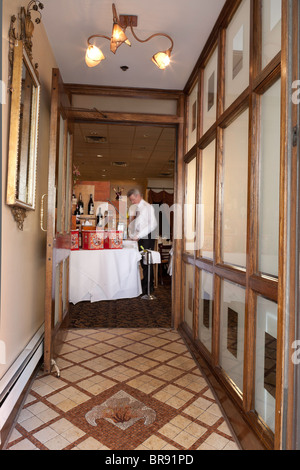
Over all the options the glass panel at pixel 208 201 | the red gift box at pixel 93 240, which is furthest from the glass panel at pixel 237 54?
the red gift box at pixel 93 240

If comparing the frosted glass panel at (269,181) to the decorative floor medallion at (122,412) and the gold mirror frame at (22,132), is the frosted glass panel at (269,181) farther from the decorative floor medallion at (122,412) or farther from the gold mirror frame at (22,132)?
the gold mirror frame at (22,132)

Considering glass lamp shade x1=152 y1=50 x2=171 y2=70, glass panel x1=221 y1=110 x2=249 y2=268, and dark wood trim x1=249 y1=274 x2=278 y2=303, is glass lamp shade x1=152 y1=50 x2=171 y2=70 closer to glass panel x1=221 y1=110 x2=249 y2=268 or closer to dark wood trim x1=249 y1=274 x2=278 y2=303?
glass panel x1=221 y1=110 x2=249 y2=268

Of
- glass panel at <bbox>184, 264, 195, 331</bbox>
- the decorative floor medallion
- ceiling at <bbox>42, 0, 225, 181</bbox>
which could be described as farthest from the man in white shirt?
the decorative floor medallion

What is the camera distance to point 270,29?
163 cm

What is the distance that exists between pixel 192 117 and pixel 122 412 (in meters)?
2.80

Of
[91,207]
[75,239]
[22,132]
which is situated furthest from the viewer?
[91,207]

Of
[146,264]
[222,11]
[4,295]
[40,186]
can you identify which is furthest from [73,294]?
[222,11]

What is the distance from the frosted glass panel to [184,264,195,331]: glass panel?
1.58m

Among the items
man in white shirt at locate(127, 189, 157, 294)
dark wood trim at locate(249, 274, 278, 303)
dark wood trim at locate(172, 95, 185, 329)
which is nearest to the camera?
dark wood trim at locate(249, 274, 278, 303)

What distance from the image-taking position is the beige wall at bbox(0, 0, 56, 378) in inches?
69.1

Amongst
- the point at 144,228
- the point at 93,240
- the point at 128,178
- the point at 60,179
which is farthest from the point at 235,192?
the point at 128,178

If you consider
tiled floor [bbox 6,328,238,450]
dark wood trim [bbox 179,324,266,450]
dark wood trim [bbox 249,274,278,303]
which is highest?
dark wood trim [bbox 249,274,278,303]

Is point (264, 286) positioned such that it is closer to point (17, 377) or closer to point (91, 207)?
point (17, 377)

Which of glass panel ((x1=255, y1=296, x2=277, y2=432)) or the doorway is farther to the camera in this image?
the doorway
